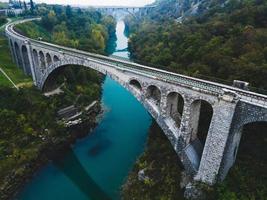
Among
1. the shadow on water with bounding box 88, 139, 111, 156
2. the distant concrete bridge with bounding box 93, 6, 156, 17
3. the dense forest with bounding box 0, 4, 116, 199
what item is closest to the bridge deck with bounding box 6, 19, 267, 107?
the dense forest with bounding box 0, 4, 116, 199

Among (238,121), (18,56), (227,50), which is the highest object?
(227,50)

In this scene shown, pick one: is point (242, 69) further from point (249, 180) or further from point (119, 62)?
point (119, 62)

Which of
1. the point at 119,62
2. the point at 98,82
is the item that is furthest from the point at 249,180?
the point at 98,82

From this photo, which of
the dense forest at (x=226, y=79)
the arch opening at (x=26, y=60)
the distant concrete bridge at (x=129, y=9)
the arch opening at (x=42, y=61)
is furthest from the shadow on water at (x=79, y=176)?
the distant concrete bridge at (x=129, y=9)

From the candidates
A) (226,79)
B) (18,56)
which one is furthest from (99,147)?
(18,56)

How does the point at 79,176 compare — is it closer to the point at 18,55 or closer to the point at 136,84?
the point at 136,84

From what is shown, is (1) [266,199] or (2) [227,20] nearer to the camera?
(1) [266,199]
